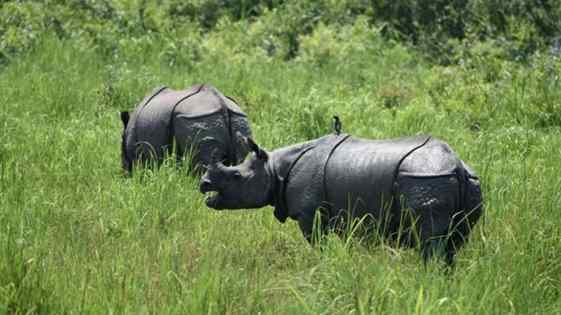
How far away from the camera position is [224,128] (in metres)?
7.12

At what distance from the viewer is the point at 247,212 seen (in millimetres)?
6805

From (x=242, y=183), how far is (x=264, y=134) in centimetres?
290

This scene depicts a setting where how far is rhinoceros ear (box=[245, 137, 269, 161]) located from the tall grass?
568 millimetres

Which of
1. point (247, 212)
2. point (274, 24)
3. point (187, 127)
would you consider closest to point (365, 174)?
point (247, 212)

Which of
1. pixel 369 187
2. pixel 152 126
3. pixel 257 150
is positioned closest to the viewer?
pixel 369 187

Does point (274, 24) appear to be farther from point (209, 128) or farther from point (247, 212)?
point (247, 212)

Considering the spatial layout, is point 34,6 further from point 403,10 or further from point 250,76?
point 403,10

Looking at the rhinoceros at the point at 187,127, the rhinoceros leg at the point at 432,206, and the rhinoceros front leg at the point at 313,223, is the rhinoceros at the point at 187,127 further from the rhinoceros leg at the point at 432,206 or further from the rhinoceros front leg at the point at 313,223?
the rhinoceros leg at the point at 432,206

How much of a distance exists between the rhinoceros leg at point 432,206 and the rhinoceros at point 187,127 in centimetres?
218

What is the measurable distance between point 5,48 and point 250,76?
3.03 m

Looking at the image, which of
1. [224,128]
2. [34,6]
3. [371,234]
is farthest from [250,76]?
[371,234]

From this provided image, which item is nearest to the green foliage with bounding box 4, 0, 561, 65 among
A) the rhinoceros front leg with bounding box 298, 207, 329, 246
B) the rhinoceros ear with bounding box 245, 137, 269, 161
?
the rhinoceros ear with bounding box 245, 137, 269, 161

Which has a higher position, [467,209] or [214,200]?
[467,209]

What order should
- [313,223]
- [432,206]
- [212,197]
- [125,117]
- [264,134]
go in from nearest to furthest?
1. [432,206]
2. [313,223]
3. [212,197]
4. [125,117]
5. [264,134]
